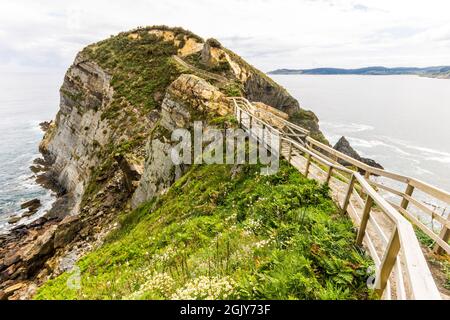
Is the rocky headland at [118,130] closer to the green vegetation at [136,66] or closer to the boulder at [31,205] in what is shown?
the green vegetation at [136,66]

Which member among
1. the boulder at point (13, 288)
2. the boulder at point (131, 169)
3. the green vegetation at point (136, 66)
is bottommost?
the boulder at point (13, 288)

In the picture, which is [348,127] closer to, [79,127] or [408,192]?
[79,127]

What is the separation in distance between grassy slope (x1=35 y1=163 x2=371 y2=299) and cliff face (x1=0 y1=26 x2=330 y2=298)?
348 inches

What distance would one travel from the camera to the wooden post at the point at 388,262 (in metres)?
4.45

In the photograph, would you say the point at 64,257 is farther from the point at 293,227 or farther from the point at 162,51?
the point at 162,51

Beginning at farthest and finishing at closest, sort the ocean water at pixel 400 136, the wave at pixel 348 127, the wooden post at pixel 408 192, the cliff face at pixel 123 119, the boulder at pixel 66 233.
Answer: the wave at pixel 348 127 < the ocean water at pixel 400 136 < the boulder at pixel 66 233 < the cliff face at pixel 123 119 < the wooden post at pixel 408 192

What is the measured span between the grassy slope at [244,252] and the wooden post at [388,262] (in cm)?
54

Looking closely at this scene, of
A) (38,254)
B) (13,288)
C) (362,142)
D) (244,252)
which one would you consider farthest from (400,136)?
(244,252)

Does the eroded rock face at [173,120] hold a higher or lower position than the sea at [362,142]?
higher

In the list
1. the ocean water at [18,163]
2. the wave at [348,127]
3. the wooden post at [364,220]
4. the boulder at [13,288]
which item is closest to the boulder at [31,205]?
the ocean water at [18,163]

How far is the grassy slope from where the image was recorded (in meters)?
5.49

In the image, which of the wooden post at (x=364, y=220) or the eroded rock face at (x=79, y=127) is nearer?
the wooden post at (x=364, y=220)

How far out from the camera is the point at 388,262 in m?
4.60

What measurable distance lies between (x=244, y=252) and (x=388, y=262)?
3.58 m
